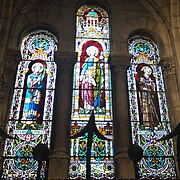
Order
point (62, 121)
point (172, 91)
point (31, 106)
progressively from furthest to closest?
point (172, 91)
point (31, 106)
point (62, 121)

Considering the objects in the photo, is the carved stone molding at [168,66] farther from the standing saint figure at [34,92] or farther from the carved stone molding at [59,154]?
the carved stone molding at [59,154]

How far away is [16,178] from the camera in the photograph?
23.0 ft

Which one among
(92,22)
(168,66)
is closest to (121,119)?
(168,66)

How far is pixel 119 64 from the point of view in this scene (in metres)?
8.59

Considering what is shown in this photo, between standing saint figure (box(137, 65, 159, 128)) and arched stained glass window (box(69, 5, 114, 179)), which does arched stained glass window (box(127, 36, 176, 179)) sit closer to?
standing saint figure (box(137, 65, 159, 128))

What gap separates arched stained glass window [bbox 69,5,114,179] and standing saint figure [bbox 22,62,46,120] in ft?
3.18

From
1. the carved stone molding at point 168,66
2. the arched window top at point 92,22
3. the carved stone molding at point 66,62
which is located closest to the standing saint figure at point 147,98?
the carved stone molding at point 168,66

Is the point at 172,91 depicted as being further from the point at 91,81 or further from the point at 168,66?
the point at 91,81

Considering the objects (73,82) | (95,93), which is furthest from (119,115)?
(73,82)

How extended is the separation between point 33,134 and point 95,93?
2080 millimetres

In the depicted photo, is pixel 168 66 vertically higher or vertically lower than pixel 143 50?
lower

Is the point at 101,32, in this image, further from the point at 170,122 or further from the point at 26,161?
the point at 26,161

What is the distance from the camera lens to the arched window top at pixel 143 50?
30.4 feet

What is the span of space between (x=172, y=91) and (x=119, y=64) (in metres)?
1.68
